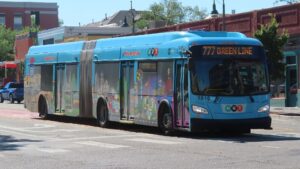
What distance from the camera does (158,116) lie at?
18281 mm

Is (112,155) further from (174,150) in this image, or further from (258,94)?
(258,94)

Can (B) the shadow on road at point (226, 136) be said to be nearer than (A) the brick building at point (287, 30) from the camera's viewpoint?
Yes

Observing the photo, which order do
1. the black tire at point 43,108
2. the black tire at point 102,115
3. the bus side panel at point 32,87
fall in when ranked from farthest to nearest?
the bus side panel at point 32,87
the black tire at point 43,108
the black tire at point 102,115

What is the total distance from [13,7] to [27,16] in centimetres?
296

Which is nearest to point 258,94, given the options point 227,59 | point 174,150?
point 227,59

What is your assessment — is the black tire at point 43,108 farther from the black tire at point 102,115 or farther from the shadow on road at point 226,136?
the shadow on road at point 226,136

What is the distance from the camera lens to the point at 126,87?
66.7 ft

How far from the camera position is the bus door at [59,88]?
25.0 metres

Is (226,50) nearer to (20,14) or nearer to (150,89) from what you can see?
(150,89)

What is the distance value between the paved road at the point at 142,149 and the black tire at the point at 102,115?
0.75m

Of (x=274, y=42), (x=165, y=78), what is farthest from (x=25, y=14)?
(x=165, y=78)

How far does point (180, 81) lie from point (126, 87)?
3.41 metres

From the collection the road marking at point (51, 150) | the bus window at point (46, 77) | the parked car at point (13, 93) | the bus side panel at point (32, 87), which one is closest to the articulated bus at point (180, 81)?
the bus window at point (46, 77)

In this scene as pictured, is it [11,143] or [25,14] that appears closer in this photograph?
[11,143]
